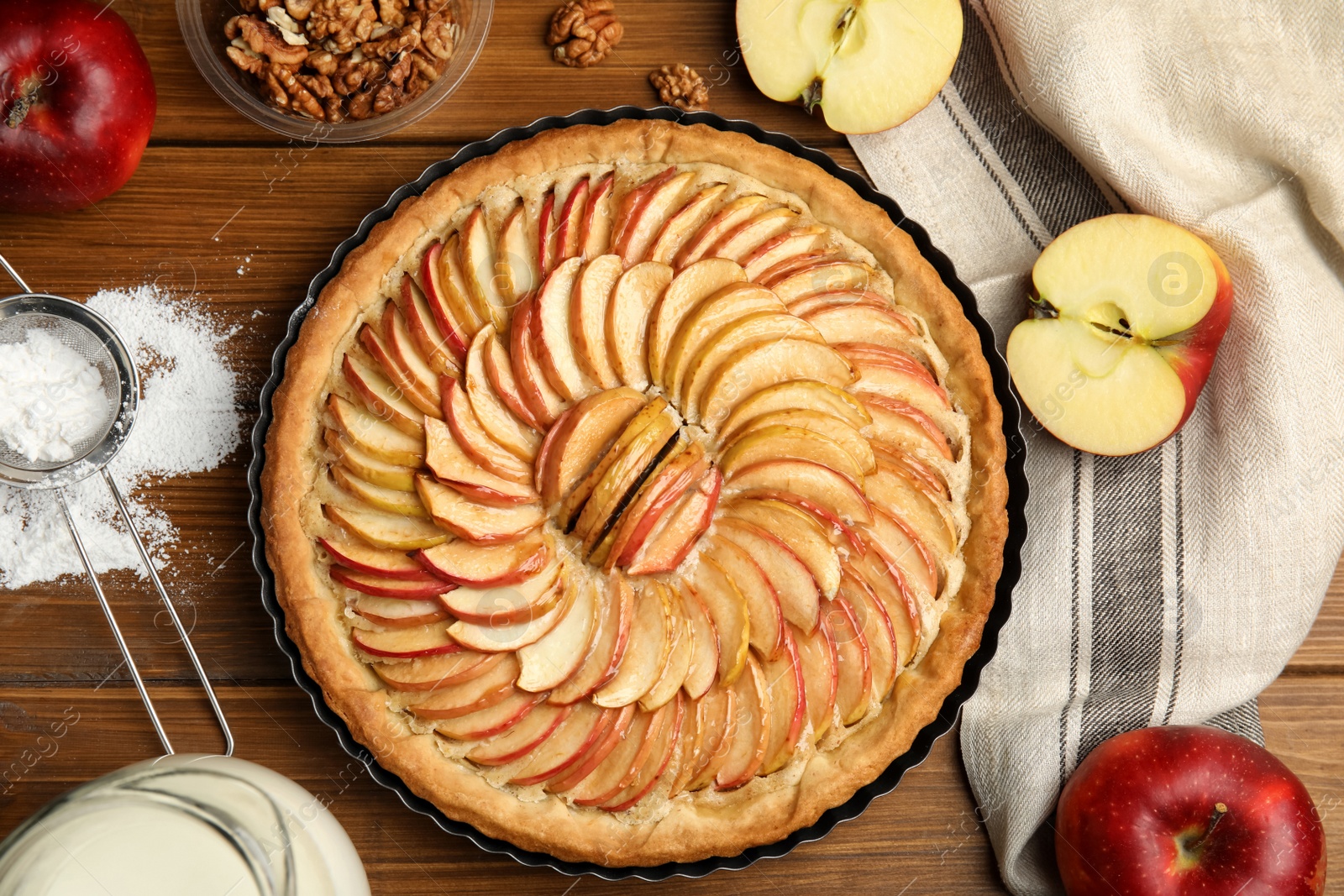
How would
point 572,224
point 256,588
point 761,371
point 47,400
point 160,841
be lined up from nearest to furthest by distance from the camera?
1. point 160,841
2. point 761,371
3. point 572,224
4. point 47,400
5. point 256,588

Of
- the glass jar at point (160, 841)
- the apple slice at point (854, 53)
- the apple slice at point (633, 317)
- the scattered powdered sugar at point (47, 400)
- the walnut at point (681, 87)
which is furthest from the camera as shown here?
the walnut at point (681, 87)

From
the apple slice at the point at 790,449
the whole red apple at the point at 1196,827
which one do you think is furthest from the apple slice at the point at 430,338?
the whole red apple at the point at 1196,827

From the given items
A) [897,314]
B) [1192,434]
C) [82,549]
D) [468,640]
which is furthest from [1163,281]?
[82,549]

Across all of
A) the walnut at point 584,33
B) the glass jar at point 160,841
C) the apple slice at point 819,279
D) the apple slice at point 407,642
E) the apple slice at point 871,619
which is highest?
the walnut at point 584,33

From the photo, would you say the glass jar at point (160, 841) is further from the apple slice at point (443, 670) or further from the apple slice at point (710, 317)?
the apple slice at point (710, 317)

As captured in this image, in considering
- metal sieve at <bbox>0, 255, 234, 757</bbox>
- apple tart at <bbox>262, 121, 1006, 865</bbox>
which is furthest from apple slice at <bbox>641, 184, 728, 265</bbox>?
metal sieve at <bbox>0, 255, 234, 757</bbox>

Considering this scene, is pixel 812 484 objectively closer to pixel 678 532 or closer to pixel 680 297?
pixel 678 532

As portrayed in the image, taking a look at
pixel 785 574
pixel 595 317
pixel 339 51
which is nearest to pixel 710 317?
pixel 595 317
